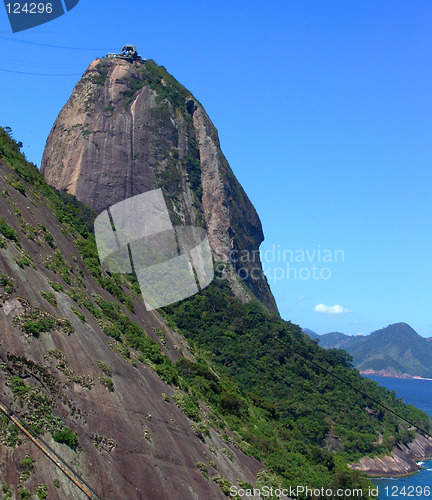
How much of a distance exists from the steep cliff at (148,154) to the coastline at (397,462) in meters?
28.1

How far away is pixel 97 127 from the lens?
7969cm

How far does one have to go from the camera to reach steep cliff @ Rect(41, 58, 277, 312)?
77250mm

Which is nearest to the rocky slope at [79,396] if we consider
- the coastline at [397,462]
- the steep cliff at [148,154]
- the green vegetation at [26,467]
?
the green vegetation at [26,467]

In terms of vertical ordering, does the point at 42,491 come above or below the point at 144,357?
below

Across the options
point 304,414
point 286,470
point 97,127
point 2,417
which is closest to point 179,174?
point 97,127

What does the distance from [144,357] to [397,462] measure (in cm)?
4327

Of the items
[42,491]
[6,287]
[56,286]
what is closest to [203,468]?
[42,491]

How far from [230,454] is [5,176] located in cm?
1958

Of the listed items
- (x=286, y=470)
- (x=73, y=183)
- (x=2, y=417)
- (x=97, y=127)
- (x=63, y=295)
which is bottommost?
(x=286, y=470)

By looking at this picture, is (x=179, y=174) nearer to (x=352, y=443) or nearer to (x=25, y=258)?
(x=352, y=443)

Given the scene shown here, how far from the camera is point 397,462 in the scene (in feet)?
199

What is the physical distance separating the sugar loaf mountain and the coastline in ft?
0.96

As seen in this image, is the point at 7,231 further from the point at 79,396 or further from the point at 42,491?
the point at 42,491

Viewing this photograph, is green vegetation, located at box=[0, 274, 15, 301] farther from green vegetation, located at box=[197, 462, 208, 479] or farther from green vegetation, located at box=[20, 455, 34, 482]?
green vegetation, located at box=[197, 462, 208, 479]
